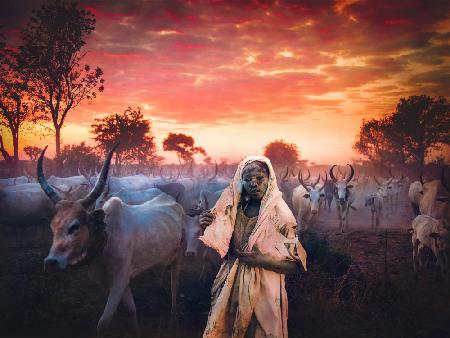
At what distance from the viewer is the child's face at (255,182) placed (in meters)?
3.16

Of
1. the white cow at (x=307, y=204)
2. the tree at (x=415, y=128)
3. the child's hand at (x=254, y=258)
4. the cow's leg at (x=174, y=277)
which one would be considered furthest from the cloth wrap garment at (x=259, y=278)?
the tree at (x=415, y=128)

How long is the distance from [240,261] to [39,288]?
17.5 feet

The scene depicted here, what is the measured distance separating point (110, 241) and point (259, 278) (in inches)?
111

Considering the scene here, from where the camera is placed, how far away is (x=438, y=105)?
29734mm

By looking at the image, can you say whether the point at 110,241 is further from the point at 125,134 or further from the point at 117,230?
the point at 125,134

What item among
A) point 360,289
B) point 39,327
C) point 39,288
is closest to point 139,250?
point 39,327

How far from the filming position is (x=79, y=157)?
95.9ft

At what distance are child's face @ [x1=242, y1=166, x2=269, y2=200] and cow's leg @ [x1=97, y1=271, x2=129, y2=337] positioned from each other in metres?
2.76

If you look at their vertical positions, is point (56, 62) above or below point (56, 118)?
above

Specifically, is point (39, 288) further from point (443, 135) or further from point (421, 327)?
point (443, 135)

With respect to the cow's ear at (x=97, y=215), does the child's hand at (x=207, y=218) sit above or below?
above

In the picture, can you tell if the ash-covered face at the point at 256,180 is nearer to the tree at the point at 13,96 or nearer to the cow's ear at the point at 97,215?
the cow's ear at the point at 97,215

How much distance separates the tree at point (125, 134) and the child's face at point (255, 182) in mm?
27228

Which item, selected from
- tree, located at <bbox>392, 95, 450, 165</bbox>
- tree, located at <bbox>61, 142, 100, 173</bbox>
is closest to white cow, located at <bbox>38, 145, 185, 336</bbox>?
tree, located at <bbox>61, 142, 100, 173</bbox>
